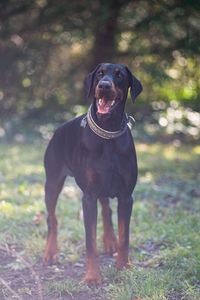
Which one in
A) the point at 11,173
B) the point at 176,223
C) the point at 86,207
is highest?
the point at 86,207

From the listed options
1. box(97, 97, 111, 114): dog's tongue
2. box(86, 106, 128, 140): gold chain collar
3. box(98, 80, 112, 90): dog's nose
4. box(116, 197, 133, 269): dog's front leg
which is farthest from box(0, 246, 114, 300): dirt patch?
box(98, 80, 112, 90): dog's nose

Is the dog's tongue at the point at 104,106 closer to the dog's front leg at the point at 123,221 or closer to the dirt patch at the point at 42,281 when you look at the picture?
the dog's front leg at the point at 123,221

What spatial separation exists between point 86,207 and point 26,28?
751 centimetres

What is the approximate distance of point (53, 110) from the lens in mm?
11992

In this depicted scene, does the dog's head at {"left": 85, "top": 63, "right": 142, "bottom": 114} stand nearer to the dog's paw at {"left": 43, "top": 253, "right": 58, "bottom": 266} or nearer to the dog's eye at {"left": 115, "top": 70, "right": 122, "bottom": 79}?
the dog's eye at {"left": 115, "top": 70, "right": 122, "bottom": 79}

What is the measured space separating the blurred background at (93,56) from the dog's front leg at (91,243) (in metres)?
6.21

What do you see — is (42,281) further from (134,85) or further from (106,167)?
(134,85)

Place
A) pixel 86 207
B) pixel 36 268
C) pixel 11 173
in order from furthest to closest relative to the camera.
Result: pixel 11 173 → pixel 36 268 → pixel 86 207

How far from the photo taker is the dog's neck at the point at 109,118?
4625 mm

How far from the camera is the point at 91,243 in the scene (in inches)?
181

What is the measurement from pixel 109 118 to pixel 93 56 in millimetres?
7435

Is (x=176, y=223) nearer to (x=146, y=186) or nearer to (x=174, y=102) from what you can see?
(x=146, y=186)

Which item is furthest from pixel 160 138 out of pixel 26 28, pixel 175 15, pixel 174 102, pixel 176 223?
pixel 176 223

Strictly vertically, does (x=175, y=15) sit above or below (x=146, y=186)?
above
